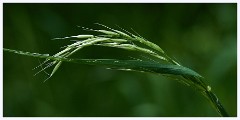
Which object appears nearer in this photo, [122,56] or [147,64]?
[147,64]

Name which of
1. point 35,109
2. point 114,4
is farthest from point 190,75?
point 114,4

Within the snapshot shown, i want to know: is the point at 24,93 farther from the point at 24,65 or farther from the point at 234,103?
the point at 234,103

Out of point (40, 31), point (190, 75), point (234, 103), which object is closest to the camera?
point (190, 75)

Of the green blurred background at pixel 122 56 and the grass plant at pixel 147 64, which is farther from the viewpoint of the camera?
the green blurred background at pixel 122 56

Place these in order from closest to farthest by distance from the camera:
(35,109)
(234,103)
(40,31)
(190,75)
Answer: (190,75), (234,103), (35,109), (40,31)

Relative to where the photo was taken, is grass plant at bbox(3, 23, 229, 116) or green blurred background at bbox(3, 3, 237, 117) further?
green blurred background at bbox(3, 3, 237, 117)

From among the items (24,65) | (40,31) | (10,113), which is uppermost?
(40,31)

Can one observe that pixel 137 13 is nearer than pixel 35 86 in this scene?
No

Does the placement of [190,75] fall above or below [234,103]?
above
